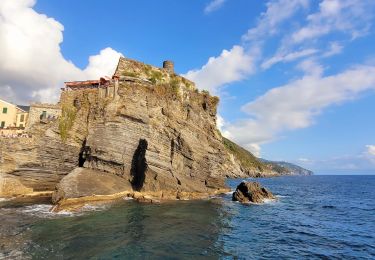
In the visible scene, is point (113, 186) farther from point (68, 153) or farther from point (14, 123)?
point (14, 123)

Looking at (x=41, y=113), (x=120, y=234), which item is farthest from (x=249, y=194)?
(x=41, y=113)

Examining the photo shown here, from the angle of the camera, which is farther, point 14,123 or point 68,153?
point 14,123

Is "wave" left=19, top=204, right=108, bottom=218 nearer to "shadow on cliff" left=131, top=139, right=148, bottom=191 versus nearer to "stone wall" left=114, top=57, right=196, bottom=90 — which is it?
"shadow on cliff" left=131, top=139, right=148, bottom=191

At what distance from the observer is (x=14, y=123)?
5200 cm

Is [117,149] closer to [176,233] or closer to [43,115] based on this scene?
[43,115]

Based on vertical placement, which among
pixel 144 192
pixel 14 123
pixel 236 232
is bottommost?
pixel 236 232

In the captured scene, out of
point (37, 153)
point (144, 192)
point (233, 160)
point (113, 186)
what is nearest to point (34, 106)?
point (37, 153)

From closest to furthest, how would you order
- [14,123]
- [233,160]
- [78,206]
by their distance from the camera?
[78,206], [14,123], [233,160]

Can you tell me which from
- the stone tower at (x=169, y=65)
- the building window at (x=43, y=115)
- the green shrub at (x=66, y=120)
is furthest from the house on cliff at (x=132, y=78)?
the building window at (x=43, y=115)

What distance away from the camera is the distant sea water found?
2120 centimetres

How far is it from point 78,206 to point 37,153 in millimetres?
12431

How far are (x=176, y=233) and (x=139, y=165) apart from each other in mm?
21927

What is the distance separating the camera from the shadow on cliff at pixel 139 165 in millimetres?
45562

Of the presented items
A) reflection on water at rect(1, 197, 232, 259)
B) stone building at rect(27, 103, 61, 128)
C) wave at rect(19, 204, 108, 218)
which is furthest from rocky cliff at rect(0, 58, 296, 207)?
reflection on water at rect(1, 197, 232, 259)
